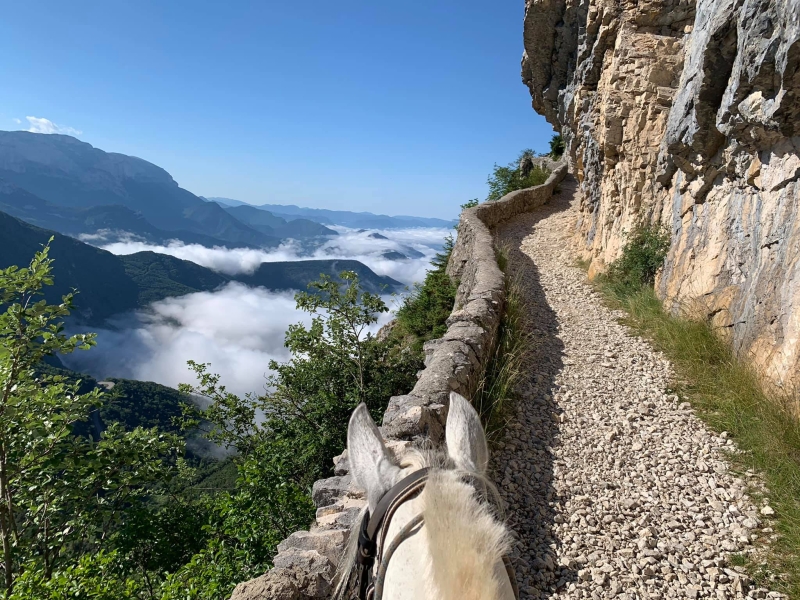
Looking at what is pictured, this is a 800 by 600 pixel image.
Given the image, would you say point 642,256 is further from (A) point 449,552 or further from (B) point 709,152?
(A) point 449,552

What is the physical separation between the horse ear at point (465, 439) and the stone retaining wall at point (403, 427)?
1145mm

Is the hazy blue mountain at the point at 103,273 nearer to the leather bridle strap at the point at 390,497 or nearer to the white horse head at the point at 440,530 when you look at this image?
the white horse head at the point at 440,530

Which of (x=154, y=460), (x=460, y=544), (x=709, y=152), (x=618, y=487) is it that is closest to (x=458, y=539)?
(x=460, y=544)

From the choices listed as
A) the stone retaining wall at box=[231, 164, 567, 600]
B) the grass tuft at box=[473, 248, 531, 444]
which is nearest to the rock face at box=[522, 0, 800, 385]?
the grass tuft at box=[473, 248, 531, 444]

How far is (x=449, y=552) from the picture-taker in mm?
1025

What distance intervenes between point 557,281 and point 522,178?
14.0 meters

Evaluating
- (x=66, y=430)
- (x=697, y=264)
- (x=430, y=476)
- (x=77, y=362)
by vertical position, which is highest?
(x=697, y=264)

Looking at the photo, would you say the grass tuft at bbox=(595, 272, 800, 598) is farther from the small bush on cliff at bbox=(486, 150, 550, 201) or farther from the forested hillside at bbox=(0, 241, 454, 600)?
the small bush on cliff at bbox=(486, 150, 550, 201)

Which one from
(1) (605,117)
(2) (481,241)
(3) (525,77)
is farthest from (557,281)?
(3) (525,77)

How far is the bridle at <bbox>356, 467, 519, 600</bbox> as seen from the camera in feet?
4.09

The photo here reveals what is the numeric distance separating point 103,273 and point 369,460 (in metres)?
185

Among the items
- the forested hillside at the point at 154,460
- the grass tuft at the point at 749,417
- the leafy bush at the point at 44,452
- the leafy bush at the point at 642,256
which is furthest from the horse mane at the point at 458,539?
the leafy bush at the point at 642,256

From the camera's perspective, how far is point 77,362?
145 metres

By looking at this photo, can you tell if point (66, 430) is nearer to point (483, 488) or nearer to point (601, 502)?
point (483, 488)
